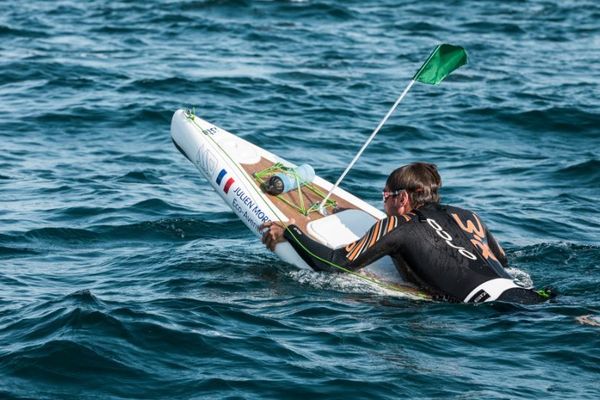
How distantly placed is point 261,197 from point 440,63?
210 cm

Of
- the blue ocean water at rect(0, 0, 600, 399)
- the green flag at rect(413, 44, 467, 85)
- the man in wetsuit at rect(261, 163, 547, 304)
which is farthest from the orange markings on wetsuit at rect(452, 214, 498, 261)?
the green flag at rect(413, 44, 467, 85)

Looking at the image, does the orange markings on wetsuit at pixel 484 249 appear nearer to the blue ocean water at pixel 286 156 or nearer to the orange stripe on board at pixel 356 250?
the blue ocean water at pixel 286 156

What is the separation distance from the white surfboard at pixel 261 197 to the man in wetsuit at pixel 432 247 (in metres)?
0.64

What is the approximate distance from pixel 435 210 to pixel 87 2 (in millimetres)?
18192

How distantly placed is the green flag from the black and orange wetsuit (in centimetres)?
213

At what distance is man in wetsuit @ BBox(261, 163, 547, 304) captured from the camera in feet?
27.2

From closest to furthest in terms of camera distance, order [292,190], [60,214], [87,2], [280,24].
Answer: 1. [292,190]
2. [60,214]
3. [280,24]
4. [87,2]

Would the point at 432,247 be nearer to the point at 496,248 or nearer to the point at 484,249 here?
the point at 484,249

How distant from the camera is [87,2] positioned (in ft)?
82.4

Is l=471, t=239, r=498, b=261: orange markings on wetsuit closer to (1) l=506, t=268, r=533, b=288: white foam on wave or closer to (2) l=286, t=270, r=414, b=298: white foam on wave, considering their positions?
(2) l=286, t=270, r=414, b=298: white foam on wave

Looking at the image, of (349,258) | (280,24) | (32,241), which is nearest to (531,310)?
(349,258)

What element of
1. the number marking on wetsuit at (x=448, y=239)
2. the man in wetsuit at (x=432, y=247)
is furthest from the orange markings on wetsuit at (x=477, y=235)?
the number marking on wetsuit at (x=448, y=239)

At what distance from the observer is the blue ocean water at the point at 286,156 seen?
7.00 m

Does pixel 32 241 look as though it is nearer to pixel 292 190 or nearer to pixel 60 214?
pixel 60 214
